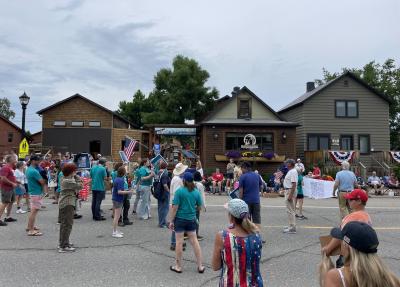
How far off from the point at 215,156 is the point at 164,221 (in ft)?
56.7

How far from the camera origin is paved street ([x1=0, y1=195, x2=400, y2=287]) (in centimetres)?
590

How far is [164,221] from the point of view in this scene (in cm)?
1022

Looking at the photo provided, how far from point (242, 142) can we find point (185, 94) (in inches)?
525

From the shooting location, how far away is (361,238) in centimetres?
232

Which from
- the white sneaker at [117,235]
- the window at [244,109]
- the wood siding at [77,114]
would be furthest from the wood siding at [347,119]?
the white sneaker at [117,235]

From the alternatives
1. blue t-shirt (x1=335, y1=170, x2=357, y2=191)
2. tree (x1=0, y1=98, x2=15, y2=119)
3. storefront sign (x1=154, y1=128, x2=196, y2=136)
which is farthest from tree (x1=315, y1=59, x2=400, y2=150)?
tree (x1=0, y1=98, x2=15, y2=119)

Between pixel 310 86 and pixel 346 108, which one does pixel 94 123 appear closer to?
pixel 310 86

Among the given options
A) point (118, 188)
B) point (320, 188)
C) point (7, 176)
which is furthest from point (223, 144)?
point (118, 188)

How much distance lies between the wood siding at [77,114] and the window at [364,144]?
2320 cm

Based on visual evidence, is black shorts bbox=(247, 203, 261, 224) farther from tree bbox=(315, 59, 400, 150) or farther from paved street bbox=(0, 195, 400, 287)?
tree bbox=(315, 59, 400, 150)

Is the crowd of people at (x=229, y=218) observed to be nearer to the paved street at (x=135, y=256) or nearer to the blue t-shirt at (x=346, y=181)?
the blue t-shirt at (x=346, y=181)

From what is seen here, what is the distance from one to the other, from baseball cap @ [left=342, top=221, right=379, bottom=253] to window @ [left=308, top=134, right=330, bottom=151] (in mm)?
29095

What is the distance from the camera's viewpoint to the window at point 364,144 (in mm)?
30547

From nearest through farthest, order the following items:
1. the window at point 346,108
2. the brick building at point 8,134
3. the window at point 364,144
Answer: the window at point 364,144, the window at point 346,108, the brick building at point 8,134
